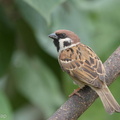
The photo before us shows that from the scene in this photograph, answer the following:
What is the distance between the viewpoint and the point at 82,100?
3461mm

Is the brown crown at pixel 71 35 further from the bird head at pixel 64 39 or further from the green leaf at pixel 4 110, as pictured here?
the green leaf at pixel 4 110

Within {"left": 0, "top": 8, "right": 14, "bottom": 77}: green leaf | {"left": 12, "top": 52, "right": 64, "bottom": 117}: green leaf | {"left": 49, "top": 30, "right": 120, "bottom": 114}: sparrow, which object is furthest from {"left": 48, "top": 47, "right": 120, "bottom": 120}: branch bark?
{"left": 0, "top": 8, "right": 14, "bottom": 77}: green leaf

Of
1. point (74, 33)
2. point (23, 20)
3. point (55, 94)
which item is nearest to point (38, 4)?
point (74, 33)

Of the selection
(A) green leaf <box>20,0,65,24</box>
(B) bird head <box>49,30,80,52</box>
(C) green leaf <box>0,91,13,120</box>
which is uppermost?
(A) green leaf <box>20,0,65,24</box>

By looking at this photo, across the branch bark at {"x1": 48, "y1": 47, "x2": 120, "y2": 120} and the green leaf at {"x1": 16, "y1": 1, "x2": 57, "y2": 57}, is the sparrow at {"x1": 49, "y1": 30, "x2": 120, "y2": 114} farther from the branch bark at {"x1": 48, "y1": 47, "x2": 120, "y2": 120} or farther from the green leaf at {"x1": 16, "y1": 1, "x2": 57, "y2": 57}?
the green leaf at {"x1": 16, "y1": 1, "x2": 57, "y2": 57}

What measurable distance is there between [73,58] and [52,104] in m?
0.61

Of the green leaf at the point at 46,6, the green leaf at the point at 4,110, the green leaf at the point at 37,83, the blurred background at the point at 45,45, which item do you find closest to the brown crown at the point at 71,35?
the blurred background at the point at 45,45

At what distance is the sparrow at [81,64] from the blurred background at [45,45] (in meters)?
0.21

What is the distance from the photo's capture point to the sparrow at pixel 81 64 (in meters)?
3.70

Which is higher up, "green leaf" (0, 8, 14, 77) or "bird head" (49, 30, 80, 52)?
"green leaf" (0, 8, 14, 77)

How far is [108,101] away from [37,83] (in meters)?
1.12

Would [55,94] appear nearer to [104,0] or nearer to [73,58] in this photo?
[73,58]

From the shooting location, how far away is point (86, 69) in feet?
12.9

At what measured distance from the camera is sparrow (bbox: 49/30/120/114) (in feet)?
12.1
